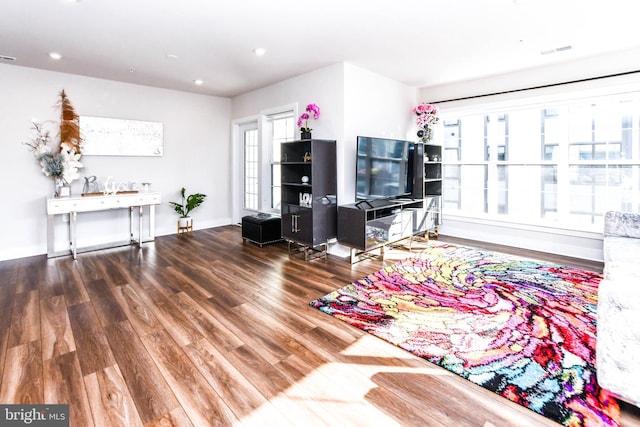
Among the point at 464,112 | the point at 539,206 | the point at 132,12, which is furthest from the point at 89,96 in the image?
the point at 539,206

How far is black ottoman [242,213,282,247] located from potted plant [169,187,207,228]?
1.25 meters

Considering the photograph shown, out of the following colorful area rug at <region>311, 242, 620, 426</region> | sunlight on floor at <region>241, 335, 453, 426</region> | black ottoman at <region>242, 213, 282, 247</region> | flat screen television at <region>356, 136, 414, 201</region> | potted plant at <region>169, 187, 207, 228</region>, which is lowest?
sunlight on floor at <region>241, 335, 453, 426</region>

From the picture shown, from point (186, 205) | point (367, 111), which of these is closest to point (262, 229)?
point (186, 205)

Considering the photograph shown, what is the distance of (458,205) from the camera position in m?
5.77

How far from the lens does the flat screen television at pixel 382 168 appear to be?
4.26 meters

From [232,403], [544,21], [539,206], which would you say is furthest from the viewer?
[539,206]

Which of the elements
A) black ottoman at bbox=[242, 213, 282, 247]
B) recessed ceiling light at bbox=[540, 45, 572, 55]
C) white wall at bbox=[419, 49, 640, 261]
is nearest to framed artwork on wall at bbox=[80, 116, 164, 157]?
black ottoman at bbox=[242, 213, 282, 247]

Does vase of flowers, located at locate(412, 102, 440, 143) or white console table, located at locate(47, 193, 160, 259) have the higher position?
vase of flowers, located at locate(412, 102, 440, 143)

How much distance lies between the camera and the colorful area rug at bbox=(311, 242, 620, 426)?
1.76 meters

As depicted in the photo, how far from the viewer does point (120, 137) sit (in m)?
5.21

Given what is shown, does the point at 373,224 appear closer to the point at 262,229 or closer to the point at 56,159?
the point at 262,229

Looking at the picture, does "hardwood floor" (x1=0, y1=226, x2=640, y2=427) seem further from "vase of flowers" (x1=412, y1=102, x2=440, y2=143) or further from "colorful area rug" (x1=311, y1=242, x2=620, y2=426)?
"vase of flowers" (x1=412, y1=102, x2=440, y2=143)

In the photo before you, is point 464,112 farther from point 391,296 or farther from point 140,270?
point 140,270

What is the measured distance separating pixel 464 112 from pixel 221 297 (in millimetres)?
4729
